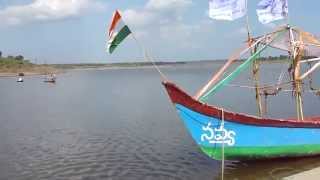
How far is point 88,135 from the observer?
27.1 metres

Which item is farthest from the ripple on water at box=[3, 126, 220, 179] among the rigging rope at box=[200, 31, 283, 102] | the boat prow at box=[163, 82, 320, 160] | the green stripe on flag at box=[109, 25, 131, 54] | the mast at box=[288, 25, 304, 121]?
the green stripe on flag at box=[109, 25, 131, 54]

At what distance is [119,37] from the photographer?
15.5 metres

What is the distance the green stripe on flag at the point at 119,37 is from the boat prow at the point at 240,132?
6.07ft

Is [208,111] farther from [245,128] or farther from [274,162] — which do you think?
[274,162]

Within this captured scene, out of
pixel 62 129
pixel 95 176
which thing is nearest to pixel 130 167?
pixel 95 176

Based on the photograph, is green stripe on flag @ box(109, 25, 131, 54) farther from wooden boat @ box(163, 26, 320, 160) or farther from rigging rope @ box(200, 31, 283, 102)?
rigging rope @ box(200, 31, 283, 102)

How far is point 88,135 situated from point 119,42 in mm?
12303

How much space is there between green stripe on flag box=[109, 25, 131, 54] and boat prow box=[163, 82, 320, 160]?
6.07ft

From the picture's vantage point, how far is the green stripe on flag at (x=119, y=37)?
15.5 meters

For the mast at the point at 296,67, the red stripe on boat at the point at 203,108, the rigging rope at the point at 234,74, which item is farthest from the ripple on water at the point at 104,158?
the mast at the point at 296,67

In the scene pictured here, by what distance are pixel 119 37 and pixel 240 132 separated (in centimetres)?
486

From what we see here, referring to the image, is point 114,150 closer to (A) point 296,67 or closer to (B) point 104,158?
(B) point 104,158

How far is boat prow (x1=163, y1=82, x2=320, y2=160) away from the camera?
638 inches

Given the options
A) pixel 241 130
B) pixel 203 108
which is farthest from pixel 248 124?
pixel 203 108
